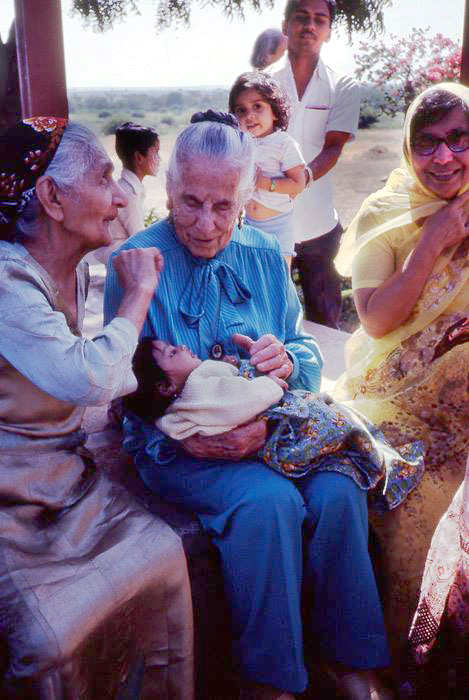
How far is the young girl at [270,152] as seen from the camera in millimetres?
4152

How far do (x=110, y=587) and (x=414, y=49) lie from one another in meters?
7.67

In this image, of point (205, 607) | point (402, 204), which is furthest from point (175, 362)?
point (402, 204)

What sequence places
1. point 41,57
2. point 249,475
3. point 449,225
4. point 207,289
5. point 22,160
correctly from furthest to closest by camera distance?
1. point 41,57
2. point 449,225
3. point 207,289
4. point 249,475
5. point 22,160

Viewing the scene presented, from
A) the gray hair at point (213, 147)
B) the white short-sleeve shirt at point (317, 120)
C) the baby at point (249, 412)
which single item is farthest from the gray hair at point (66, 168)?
the white short-sleeve shirt at point (317, 120)

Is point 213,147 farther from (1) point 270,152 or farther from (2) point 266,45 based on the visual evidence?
(2) point 266,45

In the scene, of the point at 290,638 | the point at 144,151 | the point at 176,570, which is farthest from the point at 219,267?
the point at 144,151

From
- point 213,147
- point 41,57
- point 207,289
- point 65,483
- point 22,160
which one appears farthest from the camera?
point 41,57

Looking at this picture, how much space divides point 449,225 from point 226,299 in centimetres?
88

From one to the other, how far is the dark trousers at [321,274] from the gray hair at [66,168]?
3357 millimetres

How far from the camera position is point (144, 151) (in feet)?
16.5

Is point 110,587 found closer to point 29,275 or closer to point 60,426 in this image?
point 60,426

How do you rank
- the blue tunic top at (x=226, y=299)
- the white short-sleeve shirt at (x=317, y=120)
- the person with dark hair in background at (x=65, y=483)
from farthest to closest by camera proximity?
the white short-sleeve shirt at (x=317, y=120), the blue tunic top at (x=226, y=299), the person with dark hair in background at (x=65, y=483)

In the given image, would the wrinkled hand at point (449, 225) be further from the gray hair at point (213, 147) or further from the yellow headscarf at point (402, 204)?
the gray hair at point (213, 147)

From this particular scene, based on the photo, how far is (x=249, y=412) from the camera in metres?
2.16
